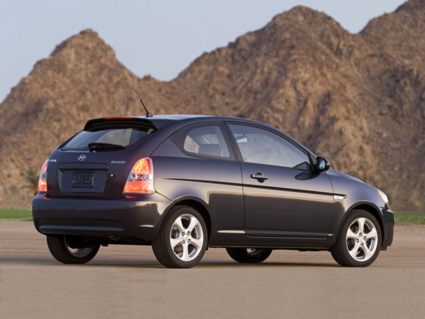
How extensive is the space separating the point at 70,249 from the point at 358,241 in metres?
3.53

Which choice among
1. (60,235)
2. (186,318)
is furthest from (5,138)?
(186,318)

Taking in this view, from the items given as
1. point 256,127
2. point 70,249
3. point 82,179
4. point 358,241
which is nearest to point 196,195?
point 82,179

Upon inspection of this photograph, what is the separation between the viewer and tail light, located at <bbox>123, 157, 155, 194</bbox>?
1311cm

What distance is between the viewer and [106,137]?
14.3 m

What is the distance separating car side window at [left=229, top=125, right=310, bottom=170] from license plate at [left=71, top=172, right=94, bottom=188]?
188cm

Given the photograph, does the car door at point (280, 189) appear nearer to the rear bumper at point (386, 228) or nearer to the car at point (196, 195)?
the car at point (196, 195)

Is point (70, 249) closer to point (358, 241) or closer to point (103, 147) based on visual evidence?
point (103, 147)

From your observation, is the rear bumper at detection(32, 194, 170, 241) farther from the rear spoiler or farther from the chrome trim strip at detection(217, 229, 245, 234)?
the rear spoiler

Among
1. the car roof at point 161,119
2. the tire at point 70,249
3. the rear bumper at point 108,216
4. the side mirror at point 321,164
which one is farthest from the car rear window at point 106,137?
the side mirror at point 321,164

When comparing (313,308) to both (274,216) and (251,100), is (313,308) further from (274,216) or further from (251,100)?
(251,100)

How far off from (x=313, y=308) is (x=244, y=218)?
14.1 feet

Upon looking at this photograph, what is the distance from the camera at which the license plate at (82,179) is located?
13.4m

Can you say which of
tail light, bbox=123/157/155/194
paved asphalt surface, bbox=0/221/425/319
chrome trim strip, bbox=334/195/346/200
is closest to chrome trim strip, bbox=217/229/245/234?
paved asphalt surface, bbox=0/221/425/319

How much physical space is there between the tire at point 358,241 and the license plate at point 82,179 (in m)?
3.26
